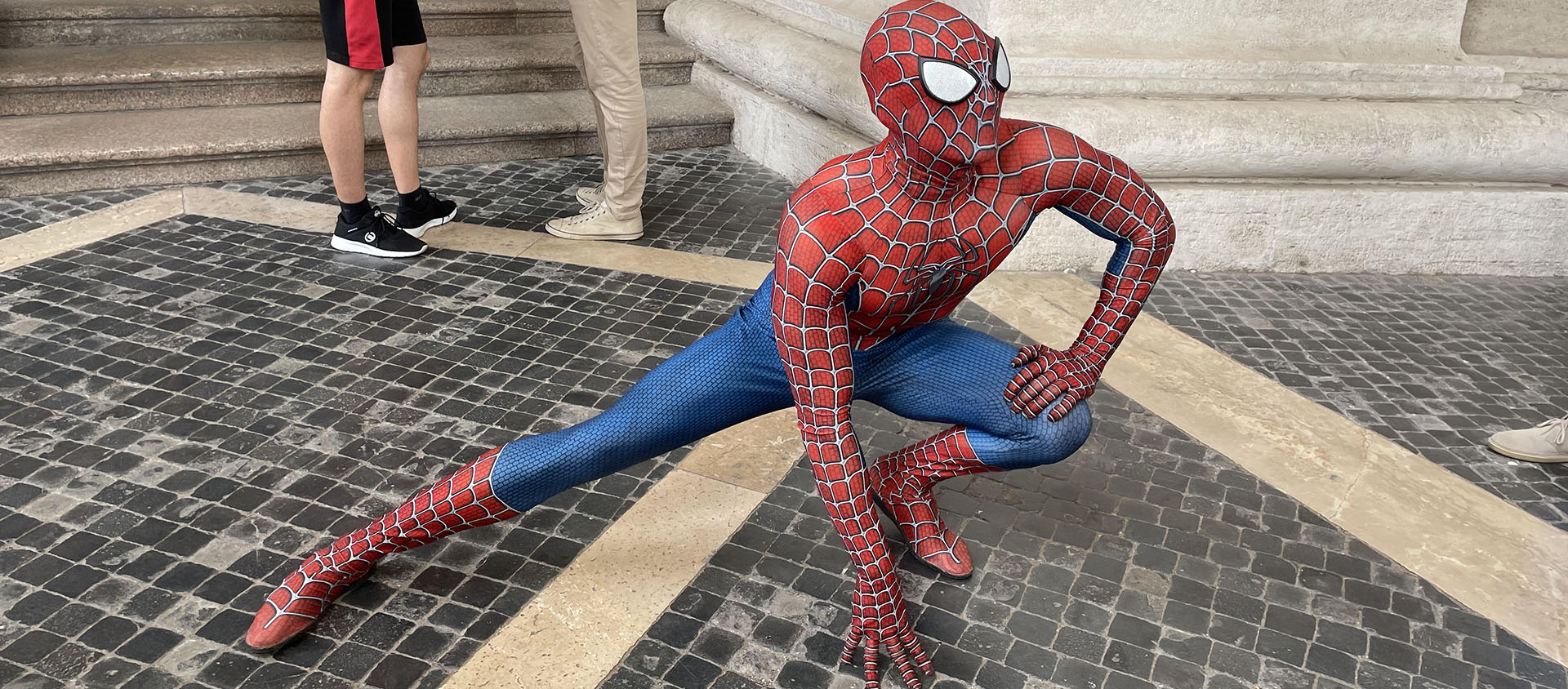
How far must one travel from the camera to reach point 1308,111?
4855mm

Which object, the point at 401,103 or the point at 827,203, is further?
the point at 401,103

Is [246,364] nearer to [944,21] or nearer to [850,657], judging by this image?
[850,657]

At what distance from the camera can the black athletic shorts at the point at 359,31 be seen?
4.23 m

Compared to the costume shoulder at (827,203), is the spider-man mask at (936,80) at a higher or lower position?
higher

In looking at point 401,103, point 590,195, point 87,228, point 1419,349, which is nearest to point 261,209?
point 87,228

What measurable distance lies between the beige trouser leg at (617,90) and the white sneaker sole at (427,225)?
2.30ft

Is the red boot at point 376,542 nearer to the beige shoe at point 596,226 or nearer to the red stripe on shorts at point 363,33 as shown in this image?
the red stripe on shorts at point 363,33

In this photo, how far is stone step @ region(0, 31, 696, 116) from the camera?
567 cm

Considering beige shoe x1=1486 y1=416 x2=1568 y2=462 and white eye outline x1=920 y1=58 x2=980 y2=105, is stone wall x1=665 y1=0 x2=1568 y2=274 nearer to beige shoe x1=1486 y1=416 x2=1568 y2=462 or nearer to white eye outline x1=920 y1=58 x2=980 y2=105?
beige shoe x1=1486 y1=416 x2=1568 y2=462

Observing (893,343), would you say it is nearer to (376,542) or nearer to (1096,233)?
(1096,233)

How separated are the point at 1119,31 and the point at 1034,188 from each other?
2.85m

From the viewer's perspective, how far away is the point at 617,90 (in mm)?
4855

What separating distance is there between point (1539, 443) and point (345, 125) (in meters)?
4.37

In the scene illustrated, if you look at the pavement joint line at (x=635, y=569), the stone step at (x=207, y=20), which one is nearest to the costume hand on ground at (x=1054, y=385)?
the pavement joint line at (x=635, y=569)
